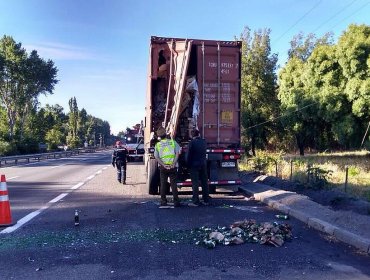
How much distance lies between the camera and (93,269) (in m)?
5.95

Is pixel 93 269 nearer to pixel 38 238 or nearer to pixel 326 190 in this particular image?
pixel 38 238

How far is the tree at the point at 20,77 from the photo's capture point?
49.1m

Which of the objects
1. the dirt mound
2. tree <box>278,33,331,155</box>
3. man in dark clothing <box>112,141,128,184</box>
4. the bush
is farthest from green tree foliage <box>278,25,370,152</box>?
the bush

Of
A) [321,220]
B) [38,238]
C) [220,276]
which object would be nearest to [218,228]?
[321,220]

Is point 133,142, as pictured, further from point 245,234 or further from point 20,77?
point 20,77

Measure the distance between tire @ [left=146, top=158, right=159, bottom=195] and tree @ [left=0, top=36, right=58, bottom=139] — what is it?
129 feet

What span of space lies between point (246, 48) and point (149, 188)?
26.5 meters

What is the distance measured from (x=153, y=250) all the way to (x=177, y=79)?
6634 mm

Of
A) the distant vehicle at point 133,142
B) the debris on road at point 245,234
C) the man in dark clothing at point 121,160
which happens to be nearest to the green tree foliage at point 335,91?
the distant vehicle at point 133,142

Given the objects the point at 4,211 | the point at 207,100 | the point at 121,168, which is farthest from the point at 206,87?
the point at 4,211

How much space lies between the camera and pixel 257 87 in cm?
3734

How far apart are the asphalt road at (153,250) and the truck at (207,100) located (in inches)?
71.2

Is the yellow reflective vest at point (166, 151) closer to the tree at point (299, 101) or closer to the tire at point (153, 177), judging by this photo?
the tire at point (153, 177)

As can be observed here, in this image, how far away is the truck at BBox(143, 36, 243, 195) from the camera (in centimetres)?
1260
